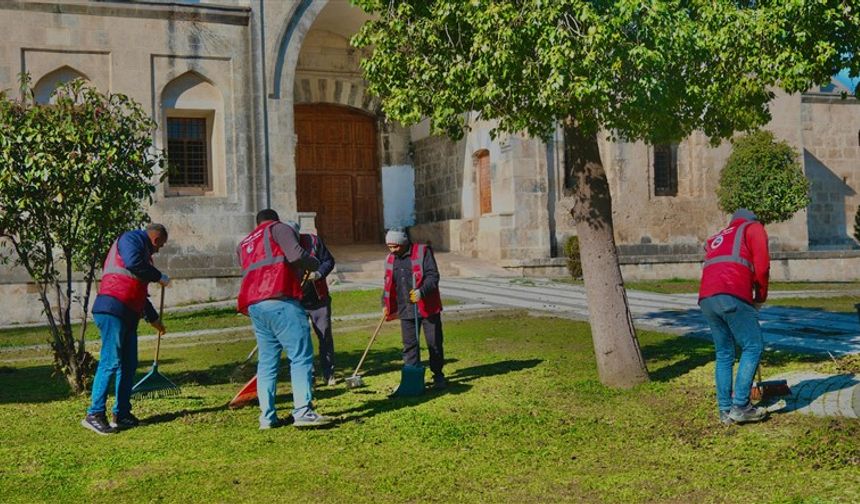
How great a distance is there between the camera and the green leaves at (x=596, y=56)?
733 centimetres

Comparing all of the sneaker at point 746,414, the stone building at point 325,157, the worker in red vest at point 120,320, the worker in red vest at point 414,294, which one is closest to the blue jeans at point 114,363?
the worker in red vest at point 120,320

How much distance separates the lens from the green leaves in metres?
7.33

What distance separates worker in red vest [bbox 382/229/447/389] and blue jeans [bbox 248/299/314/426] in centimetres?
172

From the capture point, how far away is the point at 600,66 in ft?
24.2

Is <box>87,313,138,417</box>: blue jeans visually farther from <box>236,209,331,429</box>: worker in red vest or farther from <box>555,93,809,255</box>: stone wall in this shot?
<box>555,93,809,255</box>: stone wall

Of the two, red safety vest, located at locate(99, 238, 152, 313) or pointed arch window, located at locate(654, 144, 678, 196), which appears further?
pointed arch window, located at locate(654, 144, 678, 196)

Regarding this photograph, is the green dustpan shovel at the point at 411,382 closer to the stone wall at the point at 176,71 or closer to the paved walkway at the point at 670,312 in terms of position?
the paved walkway at the point at 670,312

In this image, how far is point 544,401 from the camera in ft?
25.8

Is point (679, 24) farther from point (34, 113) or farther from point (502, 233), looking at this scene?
point (502, 233)

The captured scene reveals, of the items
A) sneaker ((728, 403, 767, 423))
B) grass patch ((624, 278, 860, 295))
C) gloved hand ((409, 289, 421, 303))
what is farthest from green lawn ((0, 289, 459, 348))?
sneaker ((728, 403, 767, 423))

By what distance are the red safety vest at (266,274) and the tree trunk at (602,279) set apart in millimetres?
2869

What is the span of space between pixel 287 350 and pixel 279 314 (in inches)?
11.1

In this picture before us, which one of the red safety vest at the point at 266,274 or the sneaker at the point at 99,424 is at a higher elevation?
the red safety vest at the point at 266,274

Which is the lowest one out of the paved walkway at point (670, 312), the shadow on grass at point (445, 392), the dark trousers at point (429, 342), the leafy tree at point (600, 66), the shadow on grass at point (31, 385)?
the shadow on grass at point (31, 385)
